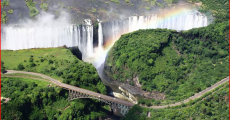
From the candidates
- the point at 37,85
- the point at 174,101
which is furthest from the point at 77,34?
the point at 174,101

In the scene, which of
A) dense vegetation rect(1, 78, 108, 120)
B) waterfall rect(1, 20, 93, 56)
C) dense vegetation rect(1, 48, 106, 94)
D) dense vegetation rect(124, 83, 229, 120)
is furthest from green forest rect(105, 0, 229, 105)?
dense vegetation rect(1, 78, 108, 120)

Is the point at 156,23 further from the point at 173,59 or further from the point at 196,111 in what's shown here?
the point at 196,111

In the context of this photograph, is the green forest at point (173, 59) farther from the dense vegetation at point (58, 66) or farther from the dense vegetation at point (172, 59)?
the dense vegetation at point (58, 66)

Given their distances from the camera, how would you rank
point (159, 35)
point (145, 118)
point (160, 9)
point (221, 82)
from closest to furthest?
point (145, 118)
point (221, 82)
point (159, 35)
point (160, 9)

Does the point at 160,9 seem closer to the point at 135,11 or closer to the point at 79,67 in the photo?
the point at 135,11

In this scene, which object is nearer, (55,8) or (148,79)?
(148,79)

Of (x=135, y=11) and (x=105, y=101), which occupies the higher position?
(x=135, y=11)
